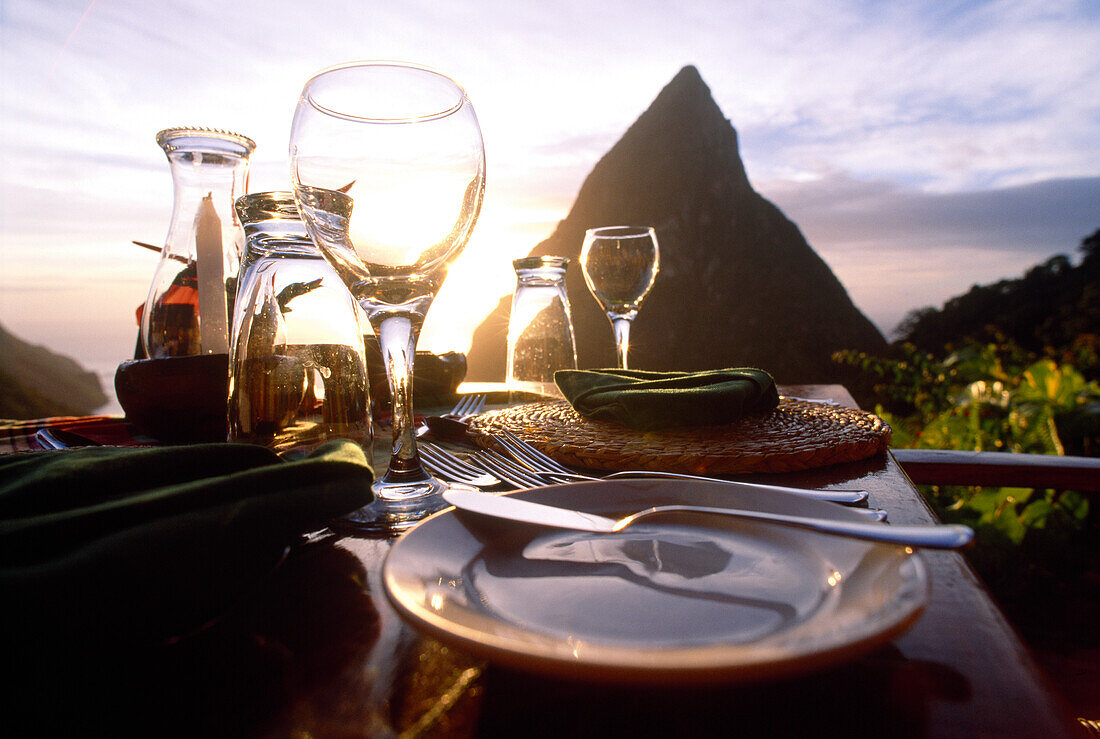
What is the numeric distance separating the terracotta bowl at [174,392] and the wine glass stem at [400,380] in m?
0.29

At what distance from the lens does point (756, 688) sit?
0.73ft

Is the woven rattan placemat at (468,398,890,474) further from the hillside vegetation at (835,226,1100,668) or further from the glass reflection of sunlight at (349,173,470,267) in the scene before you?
the hillside vegetation at (835,226,1100,668)

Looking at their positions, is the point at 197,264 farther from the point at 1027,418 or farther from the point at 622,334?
the point at 1027,418

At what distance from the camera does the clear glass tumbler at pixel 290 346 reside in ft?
1.79

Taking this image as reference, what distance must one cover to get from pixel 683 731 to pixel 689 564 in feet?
0.34

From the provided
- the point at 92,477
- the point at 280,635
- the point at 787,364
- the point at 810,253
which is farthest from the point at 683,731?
the point at 810,253

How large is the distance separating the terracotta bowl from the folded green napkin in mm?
445

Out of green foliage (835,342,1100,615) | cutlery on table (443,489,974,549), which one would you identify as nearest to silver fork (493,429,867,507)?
cutlery on table (443,489,974,549)

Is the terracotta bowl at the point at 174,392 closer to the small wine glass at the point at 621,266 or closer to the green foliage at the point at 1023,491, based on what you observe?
the small wine glass at the point at 621,266

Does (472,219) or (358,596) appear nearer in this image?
(358,596)

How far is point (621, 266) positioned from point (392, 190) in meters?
0.74

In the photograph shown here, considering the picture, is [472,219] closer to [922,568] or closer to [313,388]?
[313,388]

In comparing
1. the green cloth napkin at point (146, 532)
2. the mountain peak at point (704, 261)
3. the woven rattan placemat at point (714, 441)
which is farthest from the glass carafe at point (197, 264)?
the mountain peak at point (704, 261)

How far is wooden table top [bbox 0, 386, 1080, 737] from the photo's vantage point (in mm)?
203
